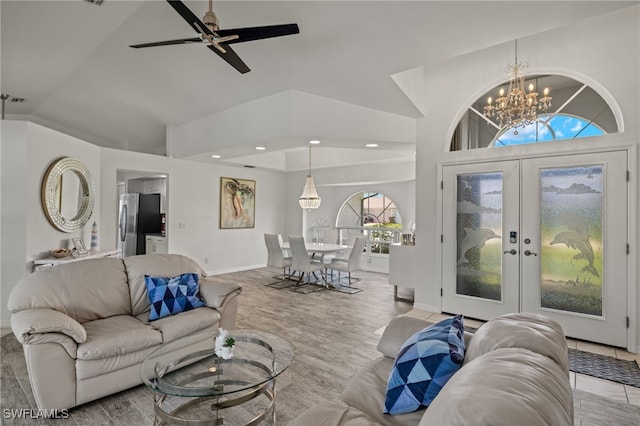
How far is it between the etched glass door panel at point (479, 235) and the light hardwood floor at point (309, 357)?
103 cm

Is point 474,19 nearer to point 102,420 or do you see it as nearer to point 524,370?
point 524,370

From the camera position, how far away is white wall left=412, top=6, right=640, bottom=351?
320 centimetres

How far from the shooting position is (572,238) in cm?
351

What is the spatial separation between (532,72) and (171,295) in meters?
4.51

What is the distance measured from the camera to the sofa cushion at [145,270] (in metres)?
2.93

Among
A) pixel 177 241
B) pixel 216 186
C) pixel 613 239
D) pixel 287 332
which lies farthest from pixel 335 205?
pixel 613 239

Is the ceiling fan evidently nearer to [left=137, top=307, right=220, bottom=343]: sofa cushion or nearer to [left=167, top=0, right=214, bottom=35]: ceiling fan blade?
[left=167, top=0, right=214, bottom=35]: ceiling fan blade

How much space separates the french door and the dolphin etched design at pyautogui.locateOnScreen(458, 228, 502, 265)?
1 cm

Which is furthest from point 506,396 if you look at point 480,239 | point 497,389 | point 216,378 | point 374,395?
point 480,239

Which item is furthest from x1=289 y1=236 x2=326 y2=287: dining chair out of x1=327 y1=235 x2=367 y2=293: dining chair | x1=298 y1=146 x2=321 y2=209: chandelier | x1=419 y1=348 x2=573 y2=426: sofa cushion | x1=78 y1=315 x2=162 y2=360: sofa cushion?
x1=419 y1=348 x2=573 y2=426: sofa cushion

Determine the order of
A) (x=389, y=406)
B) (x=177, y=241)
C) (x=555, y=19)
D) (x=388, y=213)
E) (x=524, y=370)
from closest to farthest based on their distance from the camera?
(x=524, y=370) → (x=389, y=406) → (x=555, y=19) → (x=177, y=241) → (x=388, y=213)

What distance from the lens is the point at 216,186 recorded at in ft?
23.3

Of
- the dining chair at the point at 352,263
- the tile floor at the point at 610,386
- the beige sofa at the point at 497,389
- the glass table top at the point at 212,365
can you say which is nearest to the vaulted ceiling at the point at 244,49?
the dining chair at the point at 352,263

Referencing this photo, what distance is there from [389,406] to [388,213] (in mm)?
6882
